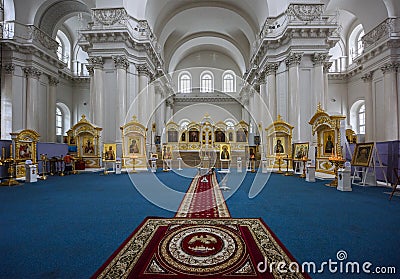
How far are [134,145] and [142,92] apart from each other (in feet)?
14.0

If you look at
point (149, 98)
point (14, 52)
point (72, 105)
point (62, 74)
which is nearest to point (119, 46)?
point (149, 98)

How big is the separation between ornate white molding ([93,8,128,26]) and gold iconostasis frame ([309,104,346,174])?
480 inches

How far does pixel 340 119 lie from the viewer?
9.53 metres

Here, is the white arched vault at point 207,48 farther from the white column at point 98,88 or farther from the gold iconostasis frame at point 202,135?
the white column at point 98,88

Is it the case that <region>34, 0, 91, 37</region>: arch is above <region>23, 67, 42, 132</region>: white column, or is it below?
above

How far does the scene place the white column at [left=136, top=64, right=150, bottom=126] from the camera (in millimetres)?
15539

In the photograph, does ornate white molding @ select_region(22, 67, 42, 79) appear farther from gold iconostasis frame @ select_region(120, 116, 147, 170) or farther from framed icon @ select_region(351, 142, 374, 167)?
framed icon @ select_region(351, 142, 374, 167)

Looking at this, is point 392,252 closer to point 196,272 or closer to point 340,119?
point 196,272

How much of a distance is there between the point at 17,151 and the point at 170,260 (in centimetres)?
1021

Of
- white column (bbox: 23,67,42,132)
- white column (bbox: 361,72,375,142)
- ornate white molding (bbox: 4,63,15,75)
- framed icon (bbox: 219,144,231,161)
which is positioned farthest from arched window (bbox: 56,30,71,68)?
white column (bbox: 361,72,375,142)

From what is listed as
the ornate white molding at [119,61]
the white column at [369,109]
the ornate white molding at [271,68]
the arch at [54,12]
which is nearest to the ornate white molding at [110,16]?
the ornate white molding at [119,61]

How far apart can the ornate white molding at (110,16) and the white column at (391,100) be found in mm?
16562

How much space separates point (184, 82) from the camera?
31.0 metres

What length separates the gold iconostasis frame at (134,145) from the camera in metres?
13.2
